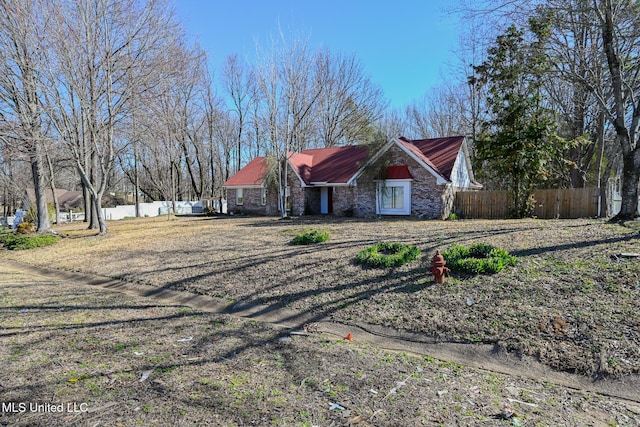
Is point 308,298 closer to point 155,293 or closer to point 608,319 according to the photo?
point 155,293

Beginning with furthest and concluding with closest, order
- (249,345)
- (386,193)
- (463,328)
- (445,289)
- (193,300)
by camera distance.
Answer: (386,193) < (193,300) < (445,289) < (463,328) < (249,345)

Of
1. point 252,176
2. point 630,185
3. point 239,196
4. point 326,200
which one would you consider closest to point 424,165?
point 326,200

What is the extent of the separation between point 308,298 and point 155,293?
395cm

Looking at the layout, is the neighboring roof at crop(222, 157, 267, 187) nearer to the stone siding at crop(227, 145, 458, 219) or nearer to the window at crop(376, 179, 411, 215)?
the stone siding at crop(227, 145, 458, 219)

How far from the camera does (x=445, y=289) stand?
→ 6.47 metres

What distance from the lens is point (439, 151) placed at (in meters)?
20.6

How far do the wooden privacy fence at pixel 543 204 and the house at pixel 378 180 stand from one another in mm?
955

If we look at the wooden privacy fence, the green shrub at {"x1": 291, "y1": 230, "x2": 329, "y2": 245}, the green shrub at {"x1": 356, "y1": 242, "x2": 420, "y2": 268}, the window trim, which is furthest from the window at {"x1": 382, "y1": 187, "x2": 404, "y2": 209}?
the window trim

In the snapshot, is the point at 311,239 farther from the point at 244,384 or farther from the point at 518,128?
the point at 518,128

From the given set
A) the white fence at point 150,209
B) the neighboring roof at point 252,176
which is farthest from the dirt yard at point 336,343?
the white fence at point 150,209

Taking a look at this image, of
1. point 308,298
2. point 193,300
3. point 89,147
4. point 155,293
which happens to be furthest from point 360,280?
point 89,147

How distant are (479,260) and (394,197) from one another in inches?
513

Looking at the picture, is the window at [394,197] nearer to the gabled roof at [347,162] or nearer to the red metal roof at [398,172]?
the red metal roof at [398,172]

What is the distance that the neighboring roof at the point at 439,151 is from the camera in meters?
19.1
